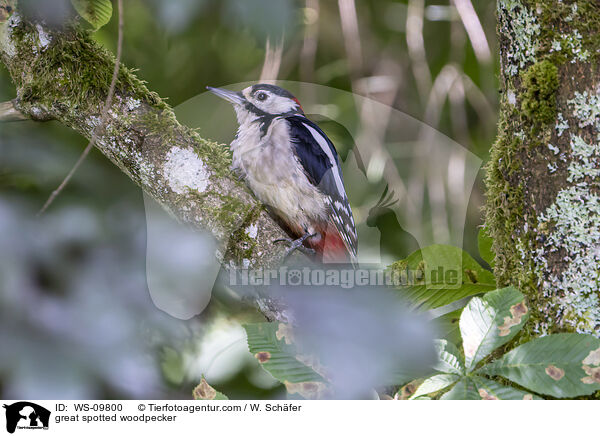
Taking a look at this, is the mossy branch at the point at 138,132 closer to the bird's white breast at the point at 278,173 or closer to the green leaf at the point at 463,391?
the bird's white breast at the point at 278,173

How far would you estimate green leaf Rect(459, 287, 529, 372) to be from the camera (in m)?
0.67

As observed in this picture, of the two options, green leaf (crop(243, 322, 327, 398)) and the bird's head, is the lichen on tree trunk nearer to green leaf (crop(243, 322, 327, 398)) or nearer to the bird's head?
green leaf (crop(243, 322, 327, 398))

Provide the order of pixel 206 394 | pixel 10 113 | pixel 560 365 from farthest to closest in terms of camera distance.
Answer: pixel 10 113
pixel 206 394
pixel 560 365

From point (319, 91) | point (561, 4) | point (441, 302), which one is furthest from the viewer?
point (319, 91)

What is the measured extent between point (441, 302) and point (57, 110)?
0.73m

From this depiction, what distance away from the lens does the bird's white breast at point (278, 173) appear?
1.09 metres

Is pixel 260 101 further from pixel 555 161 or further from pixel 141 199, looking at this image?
pixel 555 161

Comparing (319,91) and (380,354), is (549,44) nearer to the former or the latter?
(380,354)

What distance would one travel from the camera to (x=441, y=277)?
82 cm

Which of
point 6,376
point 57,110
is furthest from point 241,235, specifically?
point 6,376

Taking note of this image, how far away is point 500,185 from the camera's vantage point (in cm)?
75

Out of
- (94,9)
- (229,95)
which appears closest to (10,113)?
(94,9)

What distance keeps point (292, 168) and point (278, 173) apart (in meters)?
0.04

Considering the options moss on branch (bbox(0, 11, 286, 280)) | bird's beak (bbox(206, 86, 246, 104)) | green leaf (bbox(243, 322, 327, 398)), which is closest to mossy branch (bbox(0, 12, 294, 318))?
moss on branch (bbox(0, 11, 286, 280))
